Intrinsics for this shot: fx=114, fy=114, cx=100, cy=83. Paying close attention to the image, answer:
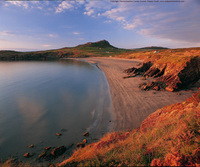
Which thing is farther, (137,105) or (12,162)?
(137,105)

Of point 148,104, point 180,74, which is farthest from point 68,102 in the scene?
point 180,74

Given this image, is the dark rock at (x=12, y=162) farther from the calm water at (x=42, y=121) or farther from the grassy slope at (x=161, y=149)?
the grassy slope at (x=161, y=149)

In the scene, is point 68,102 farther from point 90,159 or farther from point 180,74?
point 180,74

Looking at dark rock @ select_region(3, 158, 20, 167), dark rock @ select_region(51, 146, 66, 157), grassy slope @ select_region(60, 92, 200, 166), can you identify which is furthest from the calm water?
grassy slope @ select_region(60, 92, 200, 166)

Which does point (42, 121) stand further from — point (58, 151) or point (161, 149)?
point (161, 149)

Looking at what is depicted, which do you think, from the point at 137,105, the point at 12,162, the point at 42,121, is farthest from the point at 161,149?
the point at 42,121

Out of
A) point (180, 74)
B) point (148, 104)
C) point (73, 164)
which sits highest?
point (180, 74)

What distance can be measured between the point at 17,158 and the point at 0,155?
108 centimetres

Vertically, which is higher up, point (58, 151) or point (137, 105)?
point (137, 105)

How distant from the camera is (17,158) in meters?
5.74

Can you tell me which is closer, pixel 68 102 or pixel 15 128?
pixel 15 128

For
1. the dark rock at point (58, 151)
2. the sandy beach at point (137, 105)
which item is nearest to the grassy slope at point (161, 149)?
the dark rock at point (58, 151)

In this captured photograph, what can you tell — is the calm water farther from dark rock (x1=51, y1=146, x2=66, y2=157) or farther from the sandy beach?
the sandy beach

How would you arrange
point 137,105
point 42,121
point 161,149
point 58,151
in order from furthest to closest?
point 137,105 → point 42,121 → point 58,151 → point 161,149
